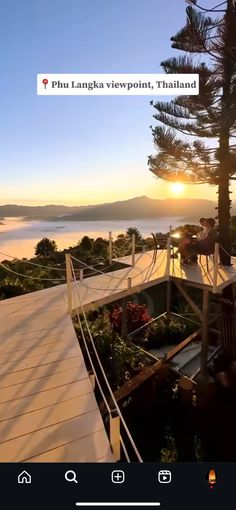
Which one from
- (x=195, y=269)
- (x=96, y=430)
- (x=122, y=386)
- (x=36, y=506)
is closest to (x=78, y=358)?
(x=96, y=430)

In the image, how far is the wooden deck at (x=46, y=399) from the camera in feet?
6.28

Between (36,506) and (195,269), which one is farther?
(195,269)

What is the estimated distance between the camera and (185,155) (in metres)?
8.76

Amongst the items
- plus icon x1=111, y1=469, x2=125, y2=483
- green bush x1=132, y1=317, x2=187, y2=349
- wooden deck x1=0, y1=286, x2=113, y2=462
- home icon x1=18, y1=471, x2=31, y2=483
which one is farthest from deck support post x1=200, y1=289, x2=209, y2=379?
home icon x1=18, y1=471, x2=31, y2=483

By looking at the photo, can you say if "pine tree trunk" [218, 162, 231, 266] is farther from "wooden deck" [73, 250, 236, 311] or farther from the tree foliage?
the tree foliage

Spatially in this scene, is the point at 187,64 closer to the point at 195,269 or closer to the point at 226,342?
the point at 195,269

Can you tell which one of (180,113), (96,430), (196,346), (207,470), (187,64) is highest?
(187,64)

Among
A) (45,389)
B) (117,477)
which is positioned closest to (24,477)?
(117,477)

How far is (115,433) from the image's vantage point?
179 centimetres

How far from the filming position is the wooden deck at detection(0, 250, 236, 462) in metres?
1.93

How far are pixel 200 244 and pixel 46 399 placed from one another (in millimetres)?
Result: 5836

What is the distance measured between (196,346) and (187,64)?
7.89 m

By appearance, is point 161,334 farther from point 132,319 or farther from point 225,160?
point 225,160

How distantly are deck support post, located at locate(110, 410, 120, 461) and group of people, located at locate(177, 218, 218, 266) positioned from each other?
19.6ft
